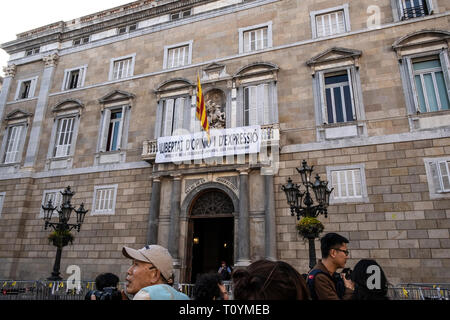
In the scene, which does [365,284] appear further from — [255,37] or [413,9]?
[255,37]

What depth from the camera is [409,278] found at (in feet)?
35.1

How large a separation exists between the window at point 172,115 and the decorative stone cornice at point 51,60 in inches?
379

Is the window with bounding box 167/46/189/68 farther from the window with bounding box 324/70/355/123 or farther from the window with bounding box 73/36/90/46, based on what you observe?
the window with bounding box 324/70/355/123

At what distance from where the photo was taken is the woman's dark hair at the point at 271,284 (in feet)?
5.67

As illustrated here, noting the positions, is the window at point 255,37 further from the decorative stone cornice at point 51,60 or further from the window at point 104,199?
the decorative stone cornice at point 51,60

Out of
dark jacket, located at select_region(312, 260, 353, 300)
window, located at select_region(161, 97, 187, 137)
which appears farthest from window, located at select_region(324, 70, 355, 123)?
dark jacket, located at select_region(312, 260, 353, 300)

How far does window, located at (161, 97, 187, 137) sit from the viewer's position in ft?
52.7

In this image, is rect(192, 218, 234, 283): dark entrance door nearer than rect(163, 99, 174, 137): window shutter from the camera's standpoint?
No

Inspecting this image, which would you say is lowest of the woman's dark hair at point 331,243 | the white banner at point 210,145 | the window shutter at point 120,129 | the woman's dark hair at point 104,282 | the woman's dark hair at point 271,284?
the woman's dark hair at point 104,282

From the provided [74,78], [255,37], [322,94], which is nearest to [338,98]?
[322,94]

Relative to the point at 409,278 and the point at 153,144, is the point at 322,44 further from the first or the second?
the point at 409,278

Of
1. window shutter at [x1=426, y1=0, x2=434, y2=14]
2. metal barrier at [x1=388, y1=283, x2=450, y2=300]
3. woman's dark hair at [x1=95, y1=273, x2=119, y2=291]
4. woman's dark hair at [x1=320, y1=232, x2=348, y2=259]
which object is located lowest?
metal barrier at [x1=388, y1=283, x2=450, y2=300]

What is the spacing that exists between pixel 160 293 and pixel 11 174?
20.6 meters

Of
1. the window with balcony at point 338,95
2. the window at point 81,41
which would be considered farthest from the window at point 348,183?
the window at point 81,41
